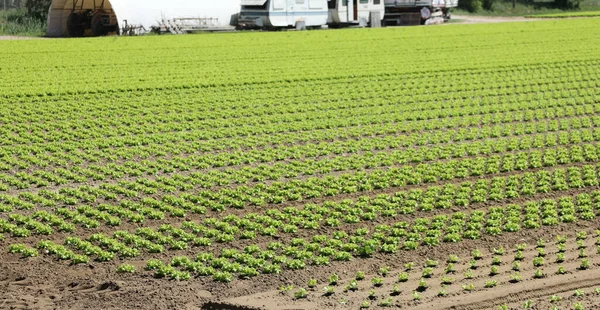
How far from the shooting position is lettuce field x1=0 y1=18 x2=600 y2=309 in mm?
10227

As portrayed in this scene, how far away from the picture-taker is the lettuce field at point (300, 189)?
1023 cm

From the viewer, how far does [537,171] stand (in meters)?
Result: 15.4

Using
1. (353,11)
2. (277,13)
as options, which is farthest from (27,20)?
(353,11)

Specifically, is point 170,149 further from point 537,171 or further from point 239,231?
point 537,171

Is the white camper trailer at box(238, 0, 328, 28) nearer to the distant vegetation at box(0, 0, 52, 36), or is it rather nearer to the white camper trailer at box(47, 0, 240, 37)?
the white camper trailer at box(47, 0, 240, 37)

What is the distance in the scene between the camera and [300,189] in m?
14.2

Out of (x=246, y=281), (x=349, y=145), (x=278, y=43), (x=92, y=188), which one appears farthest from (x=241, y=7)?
(x=246, y=281)

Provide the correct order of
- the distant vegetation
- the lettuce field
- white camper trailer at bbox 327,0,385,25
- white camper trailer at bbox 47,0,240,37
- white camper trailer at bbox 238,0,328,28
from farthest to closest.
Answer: white camper trailer at bbox 327,0,385,25 < white camper trailer at bbox 238,0,328,28 < the distant vegetation < white camper trailer at bbox 47,0,240,37 < the lettuce field

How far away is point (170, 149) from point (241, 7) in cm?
3258

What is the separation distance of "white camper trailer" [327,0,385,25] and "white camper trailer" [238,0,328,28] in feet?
6.62

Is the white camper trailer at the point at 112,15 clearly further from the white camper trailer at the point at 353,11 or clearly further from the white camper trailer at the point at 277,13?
the white camper trailer at the point at 353,11

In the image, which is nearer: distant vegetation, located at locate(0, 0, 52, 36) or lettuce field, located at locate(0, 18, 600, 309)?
lettuce field, located at locate(0, 18, 600, 309)

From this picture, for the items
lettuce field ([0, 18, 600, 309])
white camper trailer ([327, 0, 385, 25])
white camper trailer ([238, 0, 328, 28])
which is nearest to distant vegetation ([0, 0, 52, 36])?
white camper trailer ([238, 0, 328, 28])

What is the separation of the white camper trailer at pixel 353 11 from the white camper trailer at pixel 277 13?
79.5 inches
